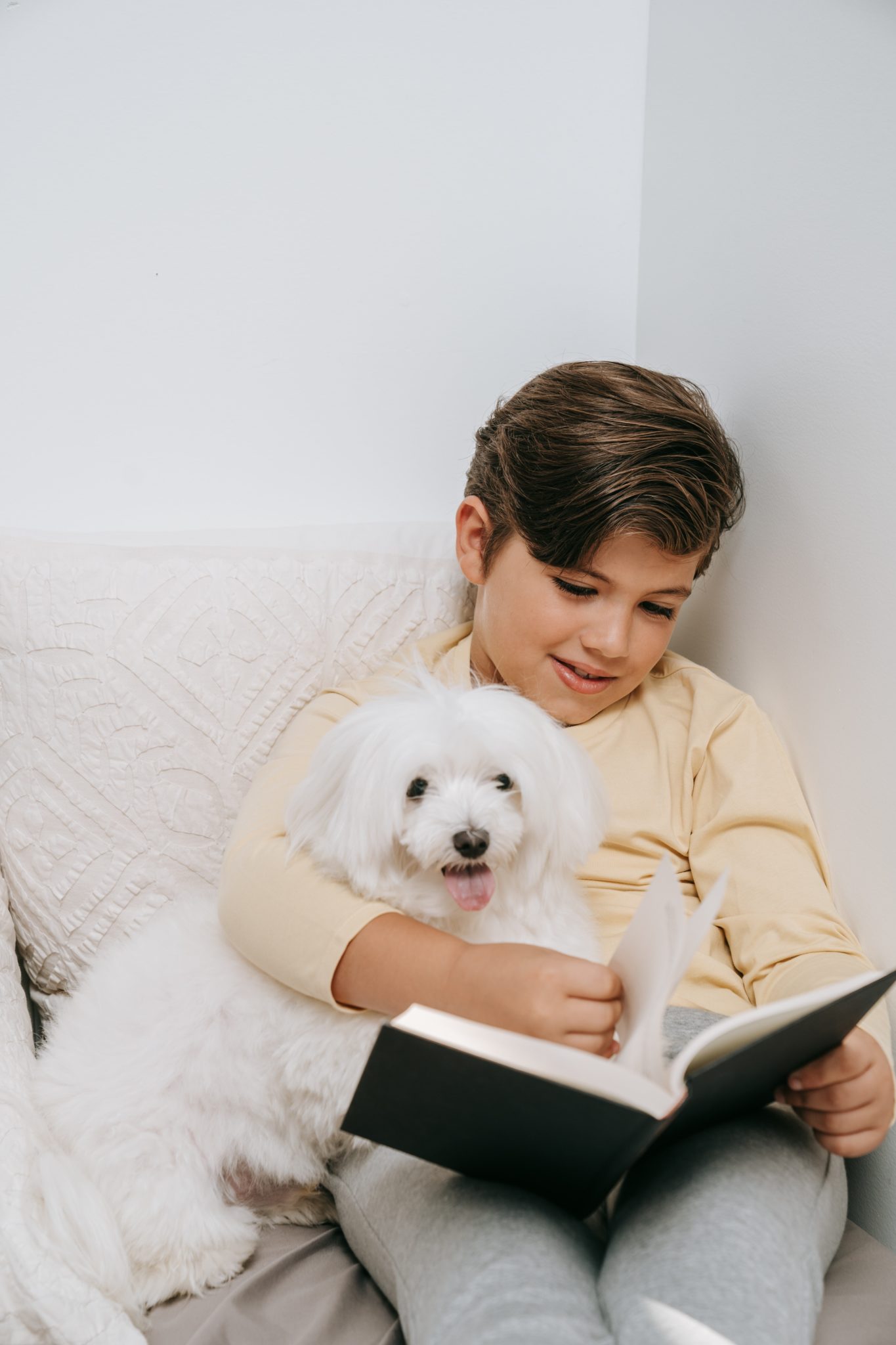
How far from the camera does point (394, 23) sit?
145 cm

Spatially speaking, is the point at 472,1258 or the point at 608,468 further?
the point at 608,468

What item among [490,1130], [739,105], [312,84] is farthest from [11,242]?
[490,1130]

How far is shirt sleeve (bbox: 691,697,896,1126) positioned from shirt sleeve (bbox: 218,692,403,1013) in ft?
1.35

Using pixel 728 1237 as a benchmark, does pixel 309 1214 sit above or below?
below

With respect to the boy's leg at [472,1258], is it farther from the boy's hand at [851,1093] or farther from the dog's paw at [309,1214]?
the boy's hand at [851,1093]

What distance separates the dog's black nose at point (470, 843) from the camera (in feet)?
2.99

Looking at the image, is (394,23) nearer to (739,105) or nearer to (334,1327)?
(739,105)

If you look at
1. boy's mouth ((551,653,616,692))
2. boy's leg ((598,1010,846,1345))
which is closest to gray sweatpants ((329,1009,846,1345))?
boy's leg ((598,1010,846,1345))

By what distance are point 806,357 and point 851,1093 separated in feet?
2.64

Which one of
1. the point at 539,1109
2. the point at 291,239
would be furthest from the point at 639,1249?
the point at 291,239

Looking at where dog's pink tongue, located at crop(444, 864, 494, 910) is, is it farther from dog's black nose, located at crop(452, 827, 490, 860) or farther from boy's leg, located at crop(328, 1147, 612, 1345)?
boy's leg, located at crop(328, 1147, 612, 1345)

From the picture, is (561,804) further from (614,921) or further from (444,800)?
(614,921)

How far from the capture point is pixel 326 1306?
0.93 meters

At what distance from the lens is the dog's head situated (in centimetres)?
93
